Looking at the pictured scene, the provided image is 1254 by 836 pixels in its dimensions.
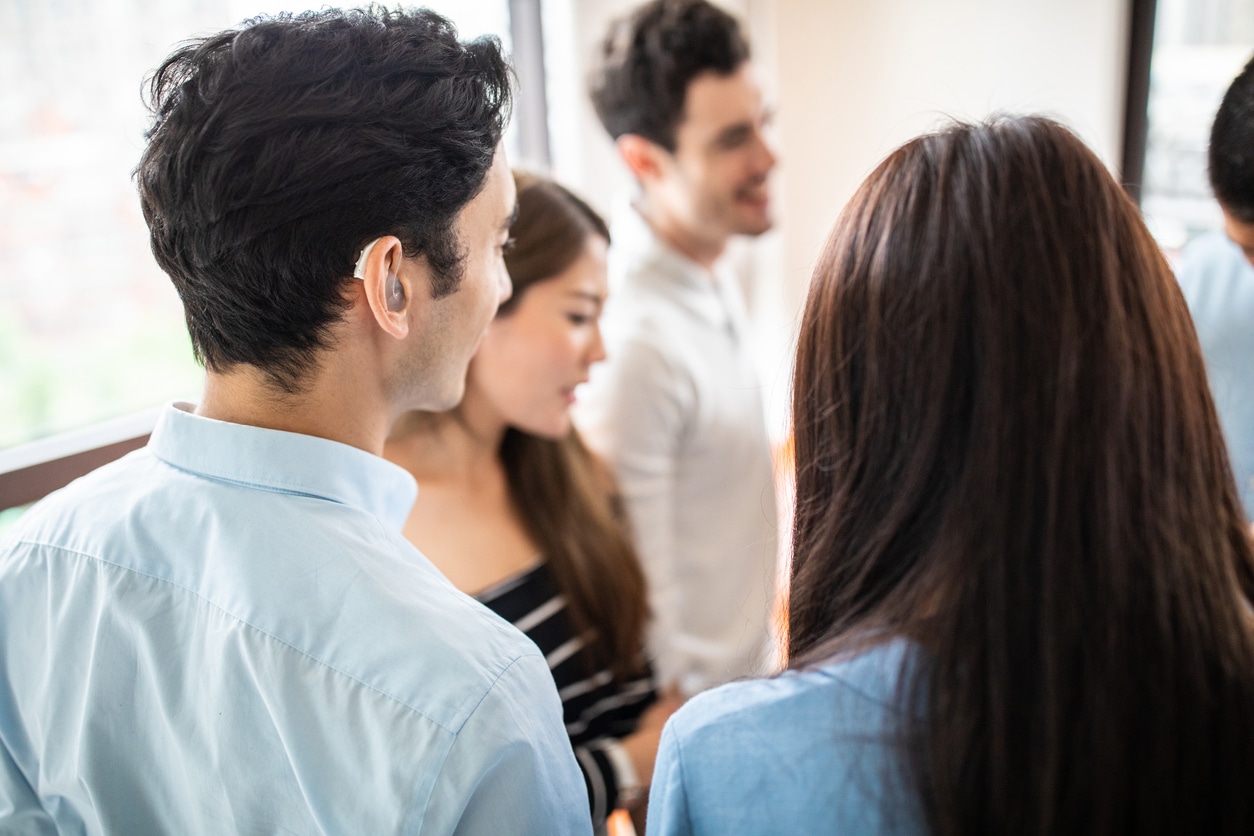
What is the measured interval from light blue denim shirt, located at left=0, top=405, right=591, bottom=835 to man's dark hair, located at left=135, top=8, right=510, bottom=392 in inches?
3.9

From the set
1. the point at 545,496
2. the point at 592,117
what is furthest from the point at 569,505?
the point at 592,117

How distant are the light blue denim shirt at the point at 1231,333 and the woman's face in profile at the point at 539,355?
0.91 m

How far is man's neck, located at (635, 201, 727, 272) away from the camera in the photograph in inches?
75.8

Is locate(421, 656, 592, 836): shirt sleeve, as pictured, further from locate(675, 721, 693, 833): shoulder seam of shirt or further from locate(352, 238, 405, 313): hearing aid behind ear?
locate(352, 238, 405, 313): hearing aid behind ear

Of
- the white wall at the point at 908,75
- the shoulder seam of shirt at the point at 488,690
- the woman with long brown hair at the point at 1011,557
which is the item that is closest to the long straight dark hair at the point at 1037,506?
the woman with long brown hair at the point at 1011,557

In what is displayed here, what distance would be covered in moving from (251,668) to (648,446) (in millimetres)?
988

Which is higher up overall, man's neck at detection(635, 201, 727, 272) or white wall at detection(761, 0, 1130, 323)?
white wall at detection(761, 0, 1130, 323)

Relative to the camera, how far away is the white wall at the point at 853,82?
264 cm

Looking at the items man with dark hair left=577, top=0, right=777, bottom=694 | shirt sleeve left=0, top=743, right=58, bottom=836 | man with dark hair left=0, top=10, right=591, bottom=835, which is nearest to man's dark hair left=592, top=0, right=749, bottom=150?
man with dark hair left=577, top=0, right=777, bottom=694

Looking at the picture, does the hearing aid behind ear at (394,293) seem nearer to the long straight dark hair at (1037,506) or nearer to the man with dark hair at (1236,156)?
the long straight dark hair at (1037,506)

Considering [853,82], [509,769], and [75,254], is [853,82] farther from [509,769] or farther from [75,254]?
[509,769]

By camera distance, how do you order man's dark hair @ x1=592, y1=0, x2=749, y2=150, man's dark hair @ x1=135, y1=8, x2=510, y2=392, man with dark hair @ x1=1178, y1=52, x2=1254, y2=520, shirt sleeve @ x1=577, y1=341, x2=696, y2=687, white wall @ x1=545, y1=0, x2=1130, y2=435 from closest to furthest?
man's dark hair @ x1=135, y1=8, x2=510, y2=392
man with dark hair @ x1=1178, y1=52, x2=1254, y2=520
shirt sleeve @ x1=577, y1=341, x2=696, y2=687
man's dark hair @ x1=592, y1=0, x2=749, y2=150
white wall @ x1=545, y1=0, x2=1130, y2=435

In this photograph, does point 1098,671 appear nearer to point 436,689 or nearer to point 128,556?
point 436,689

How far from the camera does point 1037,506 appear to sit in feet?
2.04
